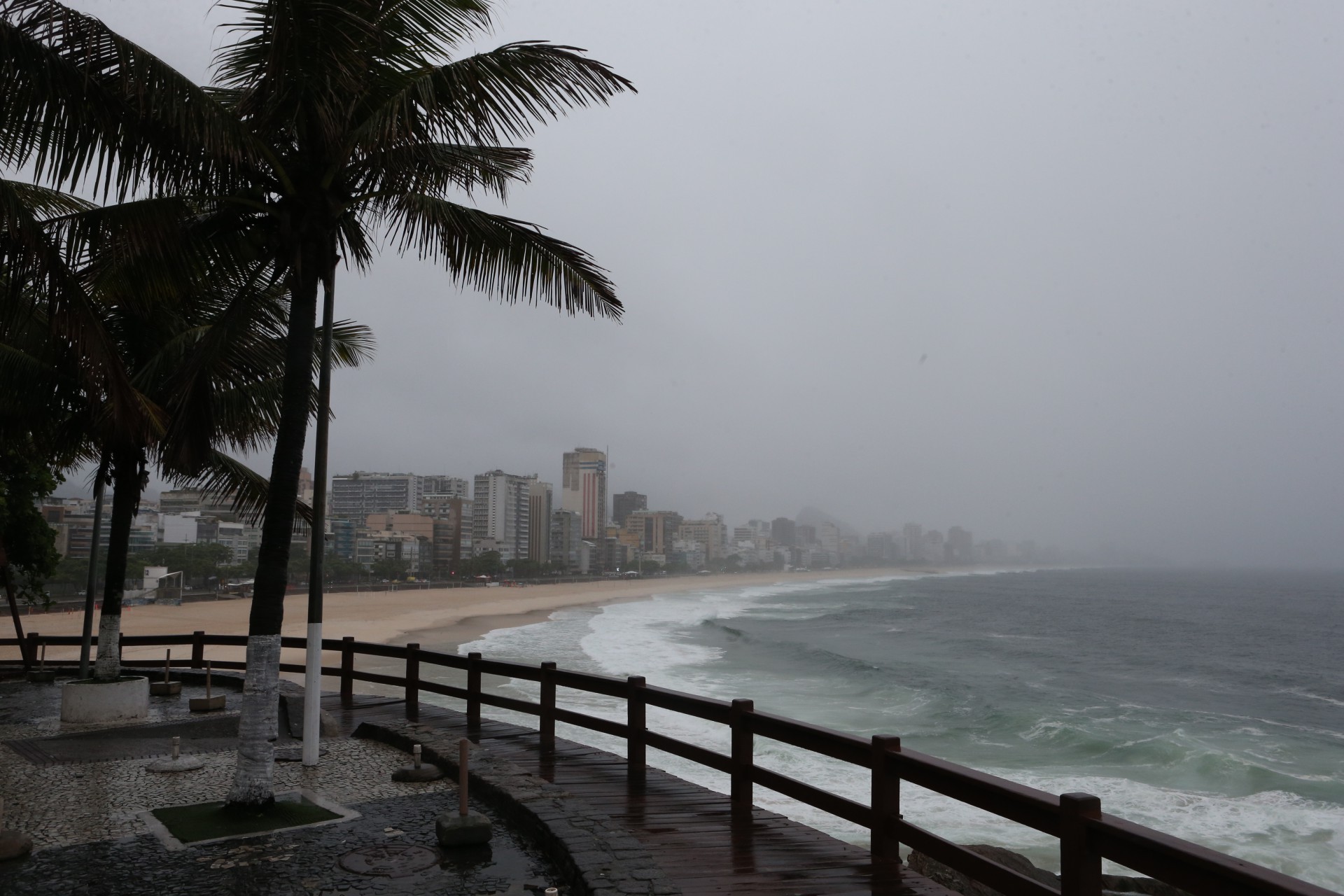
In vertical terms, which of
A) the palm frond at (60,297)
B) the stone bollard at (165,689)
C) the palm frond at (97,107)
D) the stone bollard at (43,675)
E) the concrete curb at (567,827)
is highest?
the palm frond at (97,107)

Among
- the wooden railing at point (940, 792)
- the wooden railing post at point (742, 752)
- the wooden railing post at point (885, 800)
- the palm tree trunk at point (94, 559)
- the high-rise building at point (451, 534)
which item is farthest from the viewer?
the high-rise building at point (451, 534)

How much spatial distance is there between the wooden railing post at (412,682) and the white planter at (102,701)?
12.1ft

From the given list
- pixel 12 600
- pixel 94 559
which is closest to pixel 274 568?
pixel 94 559

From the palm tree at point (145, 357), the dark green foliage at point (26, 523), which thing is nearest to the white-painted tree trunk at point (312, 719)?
the palm tree at point (145, 357)

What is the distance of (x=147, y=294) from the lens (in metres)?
8.15

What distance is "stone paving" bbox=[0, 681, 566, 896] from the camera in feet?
19.0

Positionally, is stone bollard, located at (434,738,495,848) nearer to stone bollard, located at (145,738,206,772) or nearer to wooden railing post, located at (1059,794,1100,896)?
wooden railing post, located at (1059,794,1100,896)

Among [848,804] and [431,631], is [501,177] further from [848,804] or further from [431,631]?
[431,631]

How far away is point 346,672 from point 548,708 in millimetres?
4688

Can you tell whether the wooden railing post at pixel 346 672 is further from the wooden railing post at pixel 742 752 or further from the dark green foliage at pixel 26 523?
the dark green foliage at pixel 26 523

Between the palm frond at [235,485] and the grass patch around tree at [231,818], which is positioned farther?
the palm frond at [235,485]

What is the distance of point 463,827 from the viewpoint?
21.2ft

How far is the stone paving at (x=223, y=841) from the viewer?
228 inches

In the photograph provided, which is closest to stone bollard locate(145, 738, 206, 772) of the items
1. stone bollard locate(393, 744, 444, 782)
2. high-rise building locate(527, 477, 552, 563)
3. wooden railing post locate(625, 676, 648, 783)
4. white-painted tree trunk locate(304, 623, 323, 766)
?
white-painted tree trunk locate(304, 623, 323, 766)
